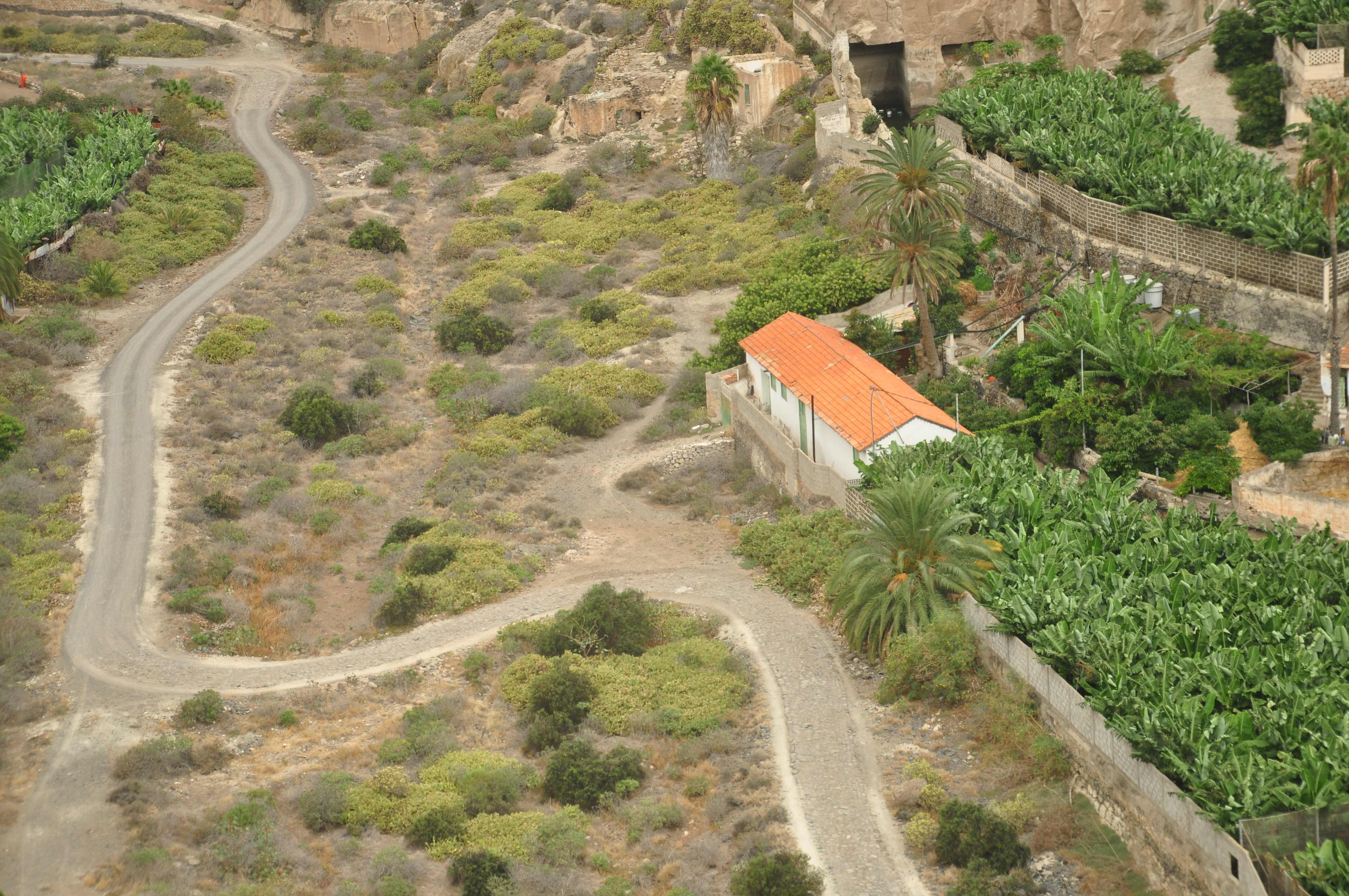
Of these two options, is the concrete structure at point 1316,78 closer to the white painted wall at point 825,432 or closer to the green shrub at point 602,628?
the white painted wall at point 825,432

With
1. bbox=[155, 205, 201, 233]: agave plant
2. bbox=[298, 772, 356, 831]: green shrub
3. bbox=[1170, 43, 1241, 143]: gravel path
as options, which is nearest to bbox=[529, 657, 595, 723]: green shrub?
bbox=[298, 772, 356, 831]: green shrub

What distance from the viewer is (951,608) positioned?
32750 mm

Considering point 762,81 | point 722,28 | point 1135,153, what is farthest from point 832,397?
point 722,28

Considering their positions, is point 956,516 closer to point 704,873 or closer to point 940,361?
point 704,873

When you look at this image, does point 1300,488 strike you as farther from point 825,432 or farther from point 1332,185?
point 825,432

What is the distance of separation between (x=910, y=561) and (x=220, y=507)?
23001 mm

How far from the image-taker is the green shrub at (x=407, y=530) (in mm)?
43875

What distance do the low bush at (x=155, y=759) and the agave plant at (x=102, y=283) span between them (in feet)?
116

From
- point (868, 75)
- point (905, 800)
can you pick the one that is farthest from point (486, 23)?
point (905, 800)

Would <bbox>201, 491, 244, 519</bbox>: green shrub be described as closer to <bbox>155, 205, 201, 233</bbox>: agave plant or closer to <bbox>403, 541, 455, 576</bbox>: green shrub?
<bbox>403, 541, 455, 576</bbox>: green shrub

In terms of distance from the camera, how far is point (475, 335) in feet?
198

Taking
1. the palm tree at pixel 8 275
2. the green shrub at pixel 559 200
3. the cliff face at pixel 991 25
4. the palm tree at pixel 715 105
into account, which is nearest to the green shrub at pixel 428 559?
the palm tree at pixel 8 275

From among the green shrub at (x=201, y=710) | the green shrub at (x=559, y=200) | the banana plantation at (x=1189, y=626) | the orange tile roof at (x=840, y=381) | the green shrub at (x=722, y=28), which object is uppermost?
the green shrub at (x=722, y=28)

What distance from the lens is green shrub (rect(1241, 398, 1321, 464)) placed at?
3638cm
